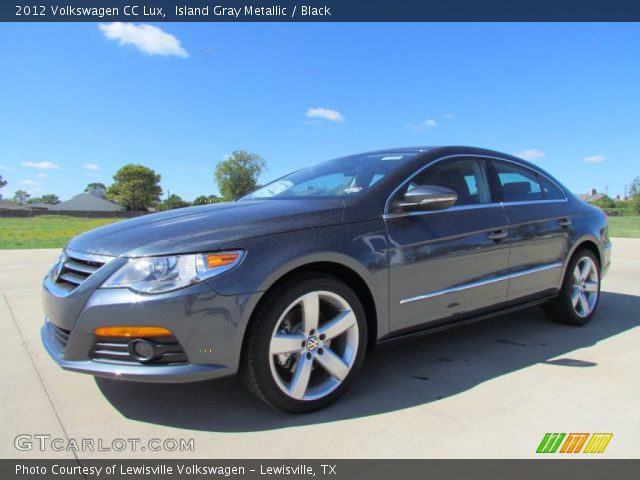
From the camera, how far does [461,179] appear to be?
342 cm

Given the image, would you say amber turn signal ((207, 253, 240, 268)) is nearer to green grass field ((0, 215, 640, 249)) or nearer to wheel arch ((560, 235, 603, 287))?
wheel arch ((560, 235, 603, 287))

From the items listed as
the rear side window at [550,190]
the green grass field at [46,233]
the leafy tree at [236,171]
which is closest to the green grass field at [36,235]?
the green grass field at [46,233]

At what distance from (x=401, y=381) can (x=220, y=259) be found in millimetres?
1450

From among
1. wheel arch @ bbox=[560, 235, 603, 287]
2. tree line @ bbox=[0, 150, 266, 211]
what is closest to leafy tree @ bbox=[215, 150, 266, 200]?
tree line @ bbox=[0, 150, 266, 211]

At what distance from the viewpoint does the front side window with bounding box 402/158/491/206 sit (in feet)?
10.6

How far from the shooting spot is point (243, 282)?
2.28 metres

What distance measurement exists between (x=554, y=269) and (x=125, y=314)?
3.29 m

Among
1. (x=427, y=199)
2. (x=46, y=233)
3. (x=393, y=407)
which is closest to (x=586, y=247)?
(x=427, y=199)

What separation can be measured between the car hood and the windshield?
0.37m

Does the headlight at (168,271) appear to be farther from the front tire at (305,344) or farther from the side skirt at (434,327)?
the side skirt at (434,327)

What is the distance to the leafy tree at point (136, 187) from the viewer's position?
90.4 m

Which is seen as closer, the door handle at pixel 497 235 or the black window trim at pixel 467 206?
the black window trim at pixel 467 206

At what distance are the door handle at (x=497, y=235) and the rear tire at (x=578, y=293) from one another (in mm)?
1052

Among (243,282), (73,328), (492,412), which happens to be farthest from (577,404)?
(73,328)
